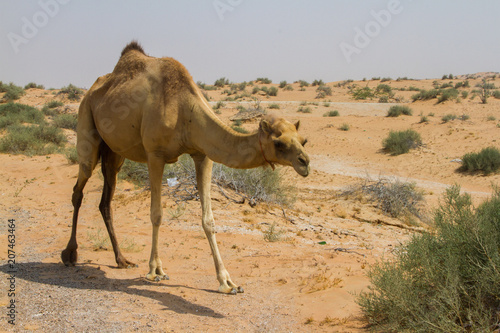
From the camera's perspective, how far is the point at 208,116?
5.34m

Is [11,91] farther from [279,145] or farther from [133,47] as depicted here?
[279,145]

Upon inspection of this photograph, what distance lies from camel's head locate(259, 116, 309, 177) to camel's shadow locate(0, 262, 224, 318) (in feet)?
5.97

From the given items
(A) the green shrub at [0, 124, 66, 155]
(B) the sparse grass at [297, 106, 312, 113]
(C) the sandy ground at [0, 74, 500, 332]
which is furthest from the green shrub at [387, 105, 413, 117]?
(A) the green shrub at [0, 124, 66, 155]

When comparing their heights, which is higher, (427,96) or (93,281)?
(427,96)

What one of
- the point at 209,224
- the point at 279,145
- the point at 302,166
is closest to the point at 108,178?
the point at 209,224

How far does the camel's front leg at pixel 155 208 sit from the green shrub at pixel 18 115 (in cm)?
1859

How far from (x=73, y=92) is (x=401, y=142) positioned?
2672 cm

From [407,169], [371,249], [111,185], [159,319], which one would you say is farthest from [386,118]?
[159,319]

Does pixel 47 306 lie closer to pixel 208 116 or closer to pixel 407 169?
pixel 208 116

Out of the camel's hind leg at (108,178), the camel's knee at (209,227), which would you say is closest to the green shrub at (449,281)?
the camel's knee at (209,227)

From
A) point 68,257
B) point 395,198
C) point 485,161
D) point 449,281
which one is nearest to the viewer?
point 449,281

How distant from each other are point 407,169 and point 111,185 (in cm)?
1506

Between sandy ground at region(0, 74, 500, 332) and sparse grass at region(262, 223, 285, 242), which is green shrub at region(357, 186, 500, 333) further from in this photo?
sparse grass at region(262, 223, 285, 242)

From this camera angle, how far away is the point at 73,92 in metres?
35.7
